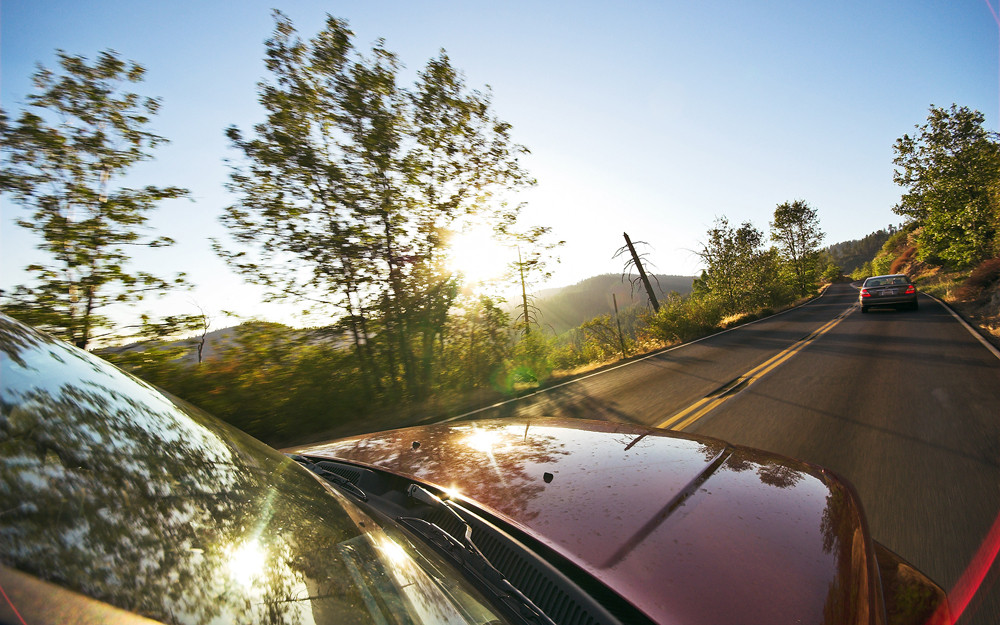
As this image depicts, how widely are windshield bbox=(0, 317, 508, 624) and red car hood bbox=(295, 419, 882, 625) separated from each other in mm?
441

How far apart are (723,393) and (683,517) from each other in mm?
6357

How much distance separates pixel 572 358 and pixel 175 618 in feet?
51.1

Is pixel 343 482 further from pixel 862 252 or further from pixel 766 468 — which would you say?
pixel 862 252

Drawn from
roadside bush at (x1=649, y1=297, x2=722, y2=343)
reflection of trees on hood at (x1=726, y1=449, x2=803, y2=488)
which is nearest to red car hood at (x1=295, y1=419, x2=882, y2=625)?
reflection of trees on hood at (x1=726, y1=449, x2=803, y2=488)

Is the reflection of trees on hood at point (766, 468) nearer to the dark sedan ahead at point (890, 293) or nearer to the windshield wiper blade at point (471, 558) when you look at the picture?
the windshield wiper blade at point (471, 558)

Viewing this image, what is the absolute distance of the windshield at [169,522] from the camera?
23.7 inches

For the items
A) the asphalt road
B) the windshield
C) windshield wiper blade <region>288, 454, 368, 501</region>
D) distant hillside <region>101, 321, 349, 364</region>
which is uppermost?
distant hillside <region>101, 321, 349, 364</region>

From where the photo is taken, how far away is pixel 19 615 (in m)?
0.45

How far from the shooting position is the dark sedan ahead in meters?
16.5

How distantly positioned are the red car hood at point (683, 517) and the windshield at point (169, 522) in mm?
441

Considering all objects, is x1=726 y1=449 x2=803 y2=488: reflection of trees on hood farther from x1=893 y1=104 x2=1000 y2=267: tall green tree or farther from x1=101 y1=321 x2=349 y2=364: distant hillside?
x1=893 y1=104 x2=1000 y2=267: tall green tree

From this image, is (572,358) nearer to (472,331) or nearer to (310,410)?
(472,331)

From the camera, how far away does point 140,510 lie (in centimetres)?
76

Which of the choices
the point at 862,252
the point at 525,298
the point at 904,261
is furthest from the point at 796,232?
the point at 862,252
